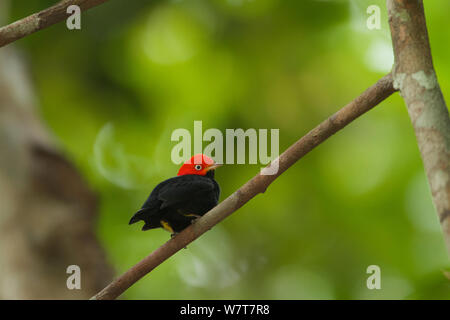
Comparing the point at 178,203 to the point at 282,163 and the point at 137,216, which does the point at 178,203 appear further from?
A: the point at 282,163

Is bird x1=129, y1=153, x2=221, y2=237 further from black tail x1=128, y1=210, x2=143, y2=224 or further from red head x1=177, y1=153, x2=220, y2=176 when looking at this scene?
red head x1=177, y1=153, x2=220, y2=176

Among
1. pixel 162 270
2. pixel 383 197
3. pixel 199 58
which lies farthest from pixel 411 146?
pixel 162 270

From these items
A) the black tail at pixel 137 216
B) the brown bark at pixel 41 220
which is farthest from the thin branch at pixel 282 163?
the brown bark at pixel 41 220

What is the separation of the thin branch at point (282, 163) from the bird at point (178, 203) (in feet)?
1.85

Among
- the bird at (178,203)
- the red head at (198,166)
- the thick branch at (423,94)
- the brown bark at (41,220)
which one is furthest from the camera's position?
the brown bark at (41,220)

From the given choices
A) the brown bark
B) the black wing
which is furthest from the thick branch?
the brown bark

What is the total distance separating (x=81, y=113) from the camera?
25.7ft

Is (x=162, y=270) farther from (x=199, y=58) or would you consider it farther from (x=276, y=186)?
(x=199, y=58)

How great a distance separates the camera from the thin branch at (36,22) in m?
2.50

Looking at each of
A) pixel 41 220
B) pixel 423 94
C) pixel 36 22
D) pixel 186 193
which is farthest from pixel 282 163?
pixel 41 220

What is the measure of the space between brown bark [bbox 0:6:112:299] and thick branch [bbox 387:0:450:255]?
3971 mm

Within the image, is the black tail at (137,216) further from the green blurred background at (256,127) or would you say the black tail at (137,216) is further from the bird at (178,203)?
the green blurred background at (256,127)

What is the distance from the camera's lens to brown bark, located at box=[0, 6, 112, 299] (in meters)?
5.40
